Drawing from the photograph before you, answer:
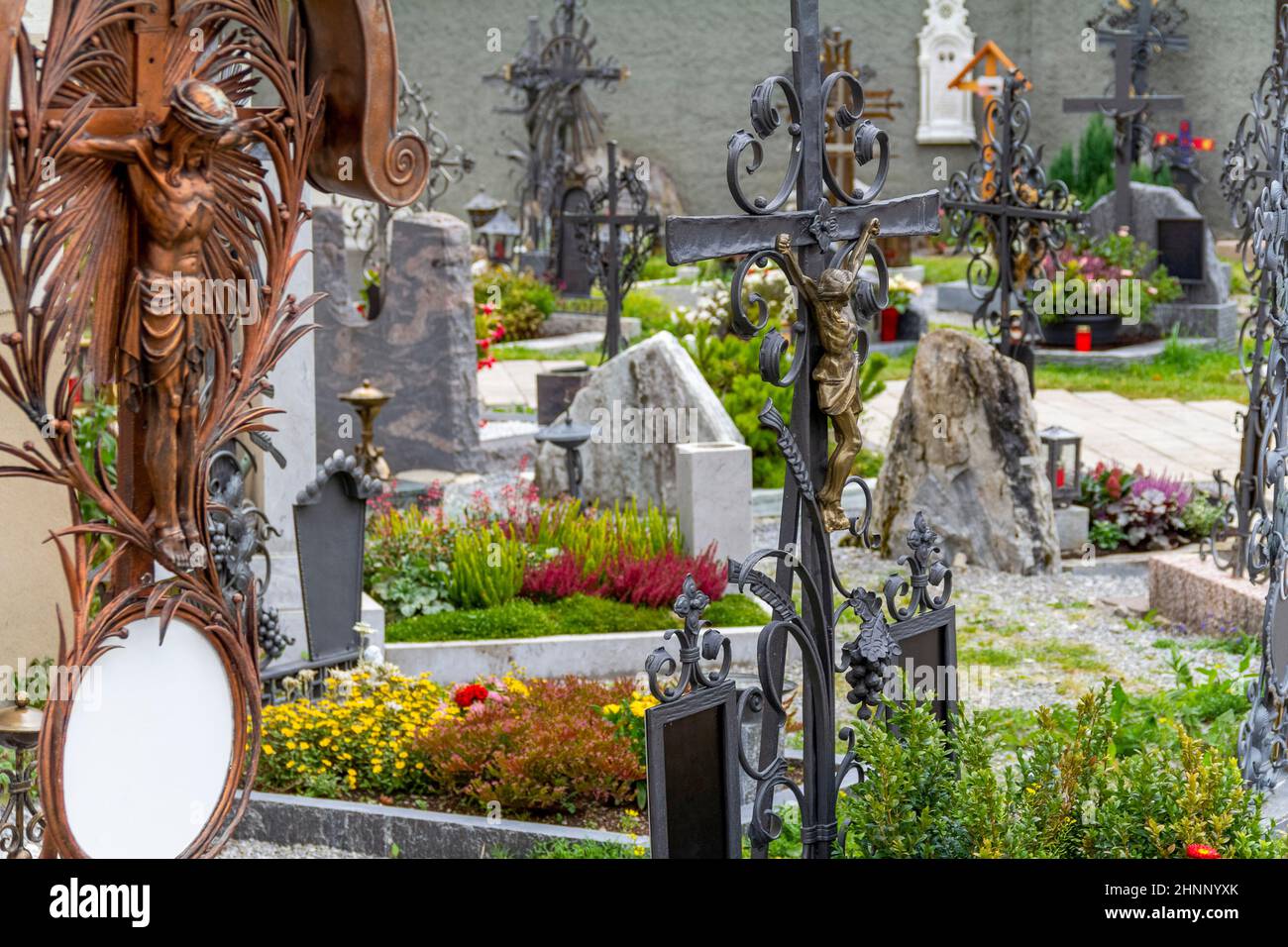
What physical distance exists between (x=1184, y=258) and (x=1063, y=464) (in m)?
8.97

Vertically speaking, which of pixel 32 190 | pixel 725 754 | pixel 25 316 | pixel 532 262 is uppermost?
A: pixel 532 262

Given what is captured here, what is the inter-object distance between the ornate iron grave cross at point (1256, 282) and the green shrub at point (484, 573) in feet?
9.96

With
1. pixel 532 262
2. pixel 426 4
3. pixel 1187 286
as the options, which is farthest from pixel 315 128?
pixel 426 4

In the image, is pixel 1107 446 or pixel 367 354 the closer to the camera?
pixel 367 354

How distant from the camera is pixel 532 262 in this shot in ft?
70.3

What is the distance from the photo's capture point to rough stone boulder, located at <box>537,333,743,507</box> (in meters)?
8.64

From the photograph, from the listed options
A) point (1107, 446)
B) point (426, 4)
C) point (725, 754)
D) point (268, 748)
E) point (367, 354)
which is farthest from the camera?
point (426, 4)

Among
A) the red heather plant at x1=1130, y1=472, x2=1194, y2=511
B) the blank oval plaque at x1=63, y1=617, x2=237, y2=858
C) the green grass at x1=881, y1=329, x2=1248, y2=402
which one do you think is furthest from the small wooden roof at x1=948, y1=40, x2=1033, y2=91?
the blank oval plaque at x1=63, y1=617, x2=237, y2=858

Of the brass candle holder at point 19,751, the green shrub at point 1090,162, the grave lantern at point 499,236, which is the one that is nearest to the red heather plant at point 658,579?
the brass candle holder at point 19,751

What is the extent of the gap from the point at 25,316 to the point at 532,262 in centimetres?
1909

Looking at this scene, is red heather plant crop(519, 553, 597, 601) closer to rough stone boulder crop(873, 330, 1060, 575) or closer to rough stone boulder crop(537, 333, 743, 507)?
rough stone boulder crop(537, 333, 743, 507)

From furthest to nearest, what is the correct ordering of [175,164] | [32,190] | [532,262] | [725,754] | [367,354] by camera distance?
[532,262] < [367,354] < [725,754] < [175,164] < [32,190]

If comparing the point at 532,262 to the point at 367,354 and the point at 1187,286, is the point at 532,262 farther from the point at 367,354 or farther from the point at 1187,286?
the point at 367,354

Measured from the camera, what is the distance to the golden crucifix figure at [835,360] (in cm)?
366
